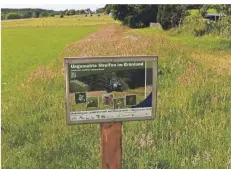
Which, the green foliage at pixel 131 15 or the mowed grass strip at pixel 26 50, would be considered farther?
the green foliage at pixel 131 15

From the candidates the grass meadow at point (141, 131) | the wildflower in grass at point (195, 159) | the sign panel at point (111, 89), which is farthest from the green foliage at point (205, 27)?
the sign panel at point (111, 89)

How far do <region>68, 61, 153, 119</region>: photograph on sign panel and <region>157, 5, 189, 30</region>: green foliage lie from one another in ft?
87.2

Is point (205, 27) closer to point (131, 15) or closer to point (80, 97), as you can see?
point (131, 15)

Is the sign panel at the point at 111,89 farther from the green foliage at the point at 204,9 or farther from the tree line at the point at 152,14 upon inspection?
the green foliage at the point at 204,9

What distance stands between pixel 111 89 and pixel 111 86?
0.03 m

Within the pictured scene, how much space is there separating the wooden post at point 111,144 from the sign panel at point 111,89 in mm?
102

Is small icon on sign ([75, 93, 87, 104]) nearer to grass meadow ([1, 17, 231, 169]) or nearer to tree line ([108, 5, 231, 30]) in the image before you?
grass meadow ([1, 17, 231, 169])

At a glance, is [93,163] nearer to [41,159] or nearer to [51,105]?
[41,159]

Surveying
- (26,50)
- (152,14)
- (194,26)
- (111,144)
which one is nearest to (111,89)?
(111,144)

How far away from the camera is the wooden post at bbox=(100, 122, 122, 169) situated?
12.5 feet

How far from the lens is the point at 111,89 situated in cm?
377

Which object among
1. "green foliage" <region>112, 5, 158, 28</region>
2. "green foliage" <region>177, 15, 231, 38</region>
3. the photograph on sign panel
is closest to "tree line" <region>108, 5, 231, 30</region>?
"green foliage" <region>112, 5, 158, 28</region>

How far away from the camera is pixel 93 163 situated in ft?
15.5

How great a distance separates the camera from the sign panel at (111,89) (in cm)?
362
